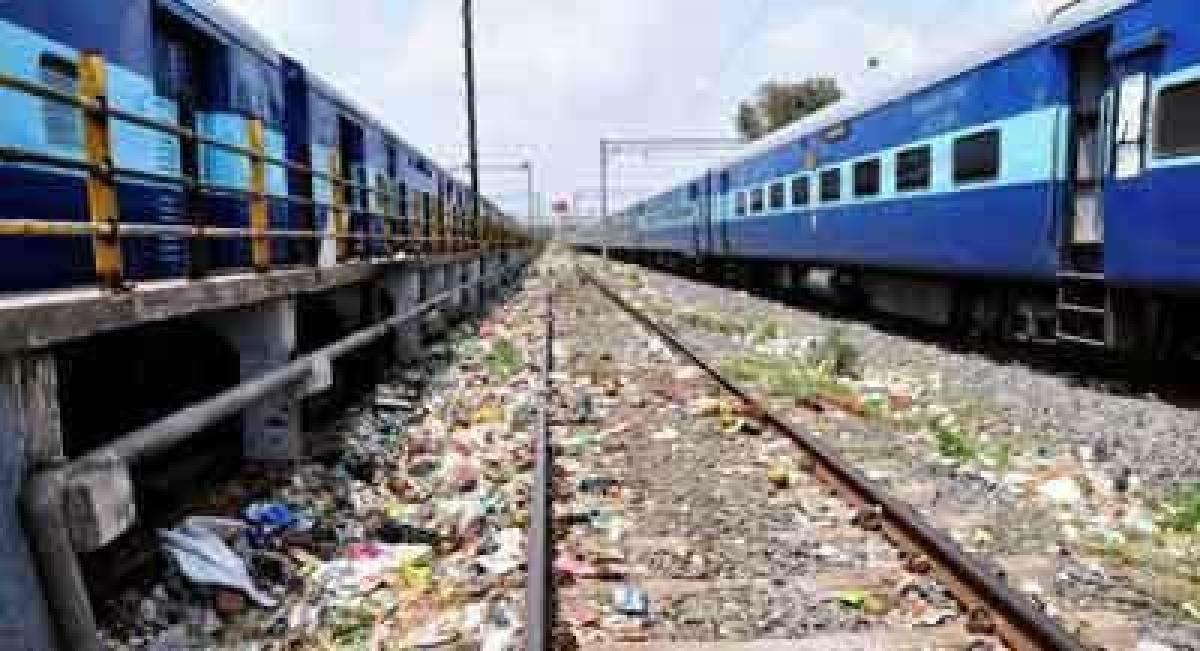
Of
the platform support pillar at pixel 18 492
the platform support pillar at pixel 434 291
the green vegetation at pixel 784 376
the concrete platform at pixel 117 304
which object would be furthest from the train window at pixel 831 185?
the platform support pillar at pixel 18 492

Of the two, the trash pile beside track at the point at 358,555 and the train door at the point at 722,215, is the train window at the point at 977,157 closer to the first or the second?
the trash pile beside track at the point at 358,555

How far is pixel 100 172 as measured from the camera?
4.47m

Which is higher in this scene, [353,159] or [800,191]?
[353,159]

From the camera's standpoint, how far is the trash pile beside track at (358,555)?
4.42 m

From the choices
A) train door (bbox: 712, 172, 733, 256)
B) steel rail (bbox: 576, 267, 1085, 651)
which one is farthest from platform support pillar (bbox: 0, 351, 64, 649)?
train door (bbox: 712, 172, 733, 256)

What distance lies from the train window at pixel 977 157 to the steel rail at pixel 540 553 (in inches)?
225

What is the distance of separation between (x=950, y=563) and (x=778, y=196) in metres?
17.3

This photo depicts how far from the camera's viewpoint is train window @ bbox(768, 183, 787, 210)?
68.6 ft

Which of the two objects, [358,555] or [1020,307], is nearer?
[358,555]

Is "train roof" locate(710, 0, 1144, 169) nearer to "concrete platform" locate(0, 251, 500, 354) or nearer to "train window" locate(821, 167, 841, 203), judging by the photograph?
"train window" locate(821, 167, 841, 203)

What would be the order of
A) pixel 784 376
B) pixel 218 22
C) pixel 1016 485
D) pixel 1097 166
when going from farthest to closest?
pixel 784 376
pixel 1097 166
pixel 218 22
pixel 1016 485

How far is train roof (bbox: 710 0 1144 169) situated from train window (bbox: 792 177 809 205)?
2.71 feet

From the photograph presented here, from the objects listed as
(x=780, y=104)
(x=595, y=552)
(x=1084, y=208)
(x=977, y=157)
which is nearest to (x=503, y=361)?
(x=977, y=157)

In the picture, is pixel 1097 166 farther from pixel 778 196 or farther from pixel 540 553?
pixel 778 196
